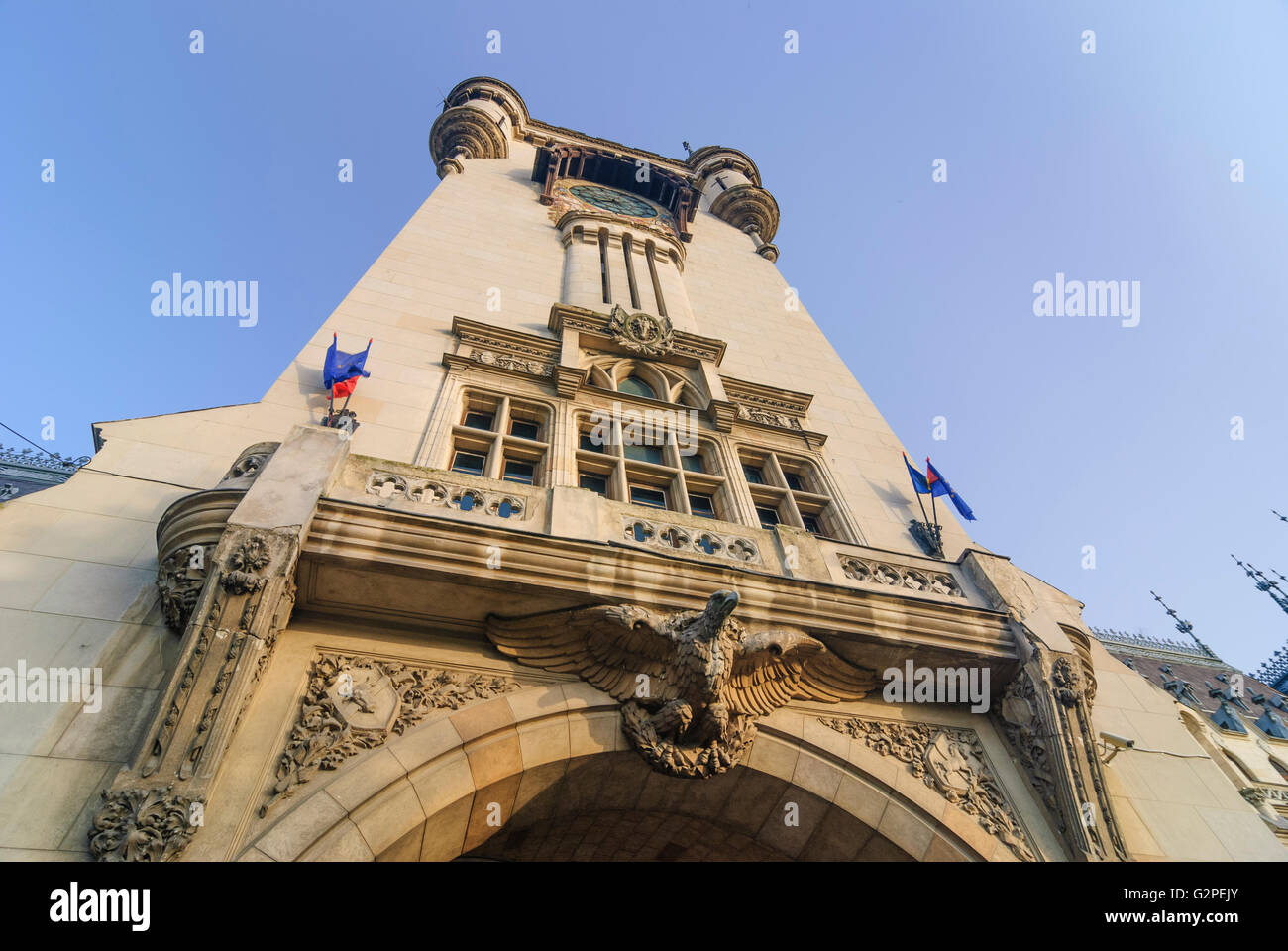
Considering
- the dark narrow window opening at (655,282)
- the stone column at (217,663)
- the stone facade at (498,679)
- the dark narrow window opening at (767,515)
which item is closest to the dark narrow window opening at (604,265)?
the dark narrow window opening at (655,282)

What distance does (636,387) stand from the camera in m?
16.8

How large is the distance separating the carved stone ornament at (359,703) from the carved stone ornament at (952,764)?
4.45 m

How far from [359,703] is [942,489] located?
10.9 meters

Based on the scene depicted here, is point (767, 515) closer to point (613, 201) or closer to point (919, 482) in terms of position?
point (919, 482)

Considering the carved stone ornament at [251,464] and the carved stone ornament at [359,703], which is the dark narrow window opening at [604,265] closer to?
the carved stone ornament at [251,464]

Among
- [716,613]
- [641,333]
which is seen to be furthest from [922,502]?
[716,613]

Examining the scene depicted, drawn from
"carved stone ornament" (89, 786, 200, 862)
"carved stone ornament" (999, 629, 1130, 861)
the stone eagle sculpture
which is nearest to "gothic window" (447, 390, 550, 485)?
the stone eagle sculpture

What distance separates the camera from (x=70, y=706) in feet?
24.1

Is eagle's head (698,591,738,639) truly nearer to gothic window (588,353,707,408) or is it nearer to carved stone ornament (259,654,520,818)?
carved stone ornament (259,654,520,818)

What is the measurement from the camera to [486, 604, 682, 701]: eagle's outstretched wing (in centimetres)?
869
